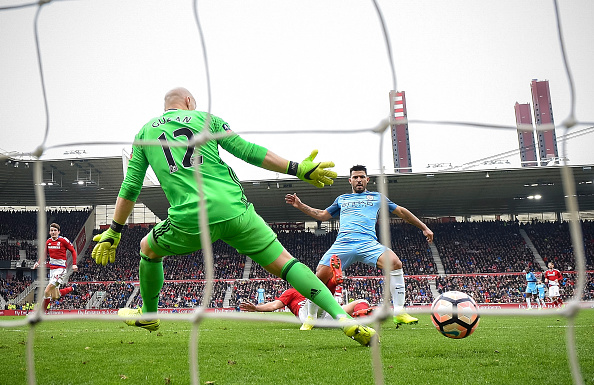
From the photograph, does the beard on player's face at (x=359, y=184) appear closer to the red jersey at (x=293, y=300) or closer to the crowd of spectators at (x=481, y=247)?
the red jersey at (x=293, y=300)

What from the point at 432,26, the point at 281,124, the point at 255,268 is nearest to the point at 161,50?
the point at 281,124

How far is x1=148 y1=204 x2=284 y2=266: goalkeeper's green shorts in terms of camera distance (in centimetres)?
328

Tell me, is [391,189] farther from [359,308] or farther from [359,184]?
[359,184]

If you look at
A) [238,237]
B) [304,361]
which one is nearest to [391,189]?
[304,361]

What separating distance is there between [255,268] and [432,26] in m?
27.4

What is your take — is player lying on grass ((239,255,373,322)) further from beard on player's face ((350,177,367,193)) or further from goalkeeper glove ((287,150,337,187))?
goalkeeper glove ((287,150,337,187))

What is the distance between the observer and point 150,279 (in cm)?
389

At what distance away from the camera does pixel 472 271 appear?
93.5 ft

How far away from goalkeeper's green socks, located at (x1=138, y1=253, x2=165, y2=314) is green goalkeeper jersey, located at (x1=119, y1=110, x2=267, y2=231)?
0.65 metres

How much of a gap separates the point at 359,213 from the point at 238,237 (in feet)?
10.8

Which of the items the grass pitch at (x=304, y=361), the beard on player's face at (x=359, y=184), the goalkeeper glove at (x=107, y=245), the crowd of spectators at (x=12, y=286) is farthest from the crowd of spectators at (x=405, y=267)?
the goalkeeper glove at (x=107, y=245)

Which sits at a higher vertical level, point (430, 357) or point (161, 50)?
point (161, 50)

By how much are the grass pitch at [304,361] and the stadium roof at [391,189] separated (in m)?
18.9

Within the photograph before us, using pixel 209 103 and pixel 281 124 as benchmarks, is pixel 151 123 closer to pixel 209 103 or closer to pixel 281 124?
pixel 209 103
